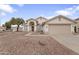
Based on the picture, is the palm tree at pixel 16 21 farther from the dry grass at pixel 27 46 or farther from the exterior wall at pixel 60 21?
the exterior wall at pixel 60 21

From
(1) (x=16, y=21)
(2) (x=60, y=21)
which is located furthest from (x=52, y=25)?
(1) (x=16, y=21)

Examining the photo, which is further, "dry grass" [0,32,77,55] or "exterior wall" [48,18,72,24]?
"exterior wall" [48,18,72,24]

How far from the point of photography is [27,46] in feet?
21.2

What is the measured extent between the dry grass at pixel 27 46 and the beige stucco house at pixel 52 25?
1.38 ft

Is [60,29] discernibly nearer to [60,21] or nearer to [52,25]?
[60,21]

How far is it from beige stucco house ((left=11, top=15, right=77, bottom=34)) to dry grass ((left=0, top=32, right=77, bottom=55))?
420mm

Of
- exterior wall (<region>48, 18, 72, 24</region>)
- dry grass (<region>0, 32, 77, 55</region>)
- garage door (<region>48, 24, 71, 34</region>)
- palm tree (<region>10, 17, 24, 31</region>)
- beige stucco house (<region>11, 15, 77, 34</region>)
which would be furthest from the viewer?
garage door (<region>48, 24, 71, 34</region>)

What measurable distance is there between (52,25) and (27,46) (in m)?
2.42

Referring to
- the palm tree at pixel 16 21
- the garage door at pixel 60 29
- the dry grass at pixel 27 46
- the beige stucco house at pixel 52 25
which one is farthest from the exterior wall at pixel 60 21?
the palm tree at pixel 16 21

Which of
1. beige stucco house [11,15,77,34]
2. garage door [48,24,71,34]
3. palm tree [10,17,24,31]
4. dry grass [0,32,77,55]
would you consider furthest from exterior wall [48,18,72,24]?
palm tree [10,17,24,31]

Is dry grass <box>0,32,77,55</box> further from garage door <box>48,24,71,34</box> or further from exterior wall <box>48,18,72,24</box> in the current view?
exterior wall <box>48,18,72,24</box>

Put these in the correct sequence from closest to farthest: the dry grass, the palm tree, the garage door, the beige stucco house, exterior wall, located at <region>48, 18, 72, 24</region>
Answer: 1. the dry grass
2. the palm tree
3. the beige stucco house
4. exterior wall, located at <region>48, 18, 72, 24</region>
5. the garage door

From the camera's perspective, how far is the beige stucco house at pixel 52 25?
726cm

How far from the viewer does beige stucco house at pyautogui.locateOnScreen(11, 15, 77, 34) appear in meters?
7.26
